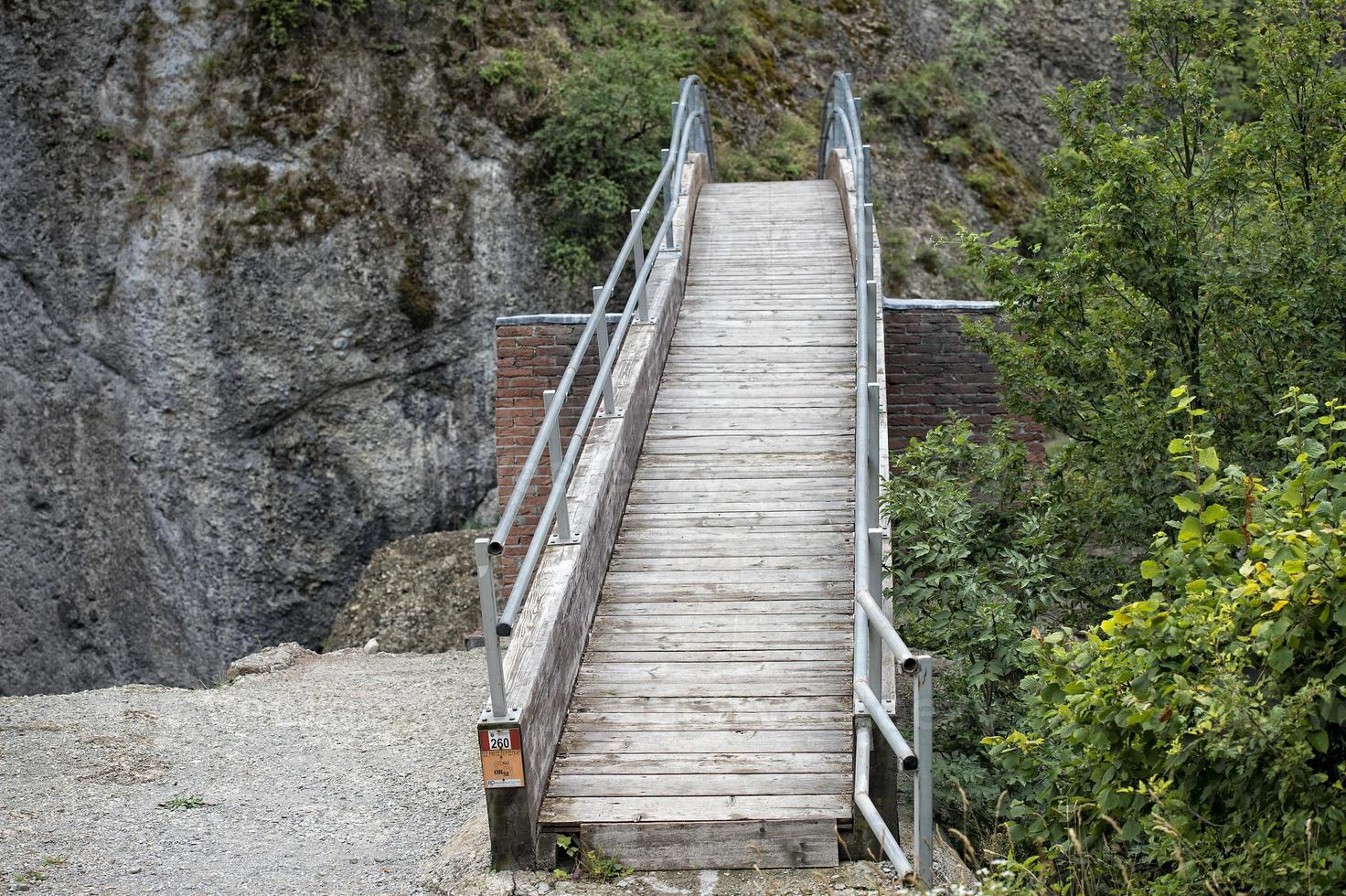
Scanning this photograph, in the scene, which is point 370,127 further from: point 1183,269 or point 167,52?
point 1183,269

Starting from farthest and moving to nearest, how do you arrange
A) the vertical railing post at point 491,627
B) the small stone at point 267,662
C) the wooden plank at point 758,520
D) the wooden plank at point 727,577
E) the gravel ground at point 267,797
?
the small stone at point 267,662, the wooden plank at point 758,520, the wooden plank at point 727,577, the gravel ground at point 267,797, the vertical railing post at point 491,627

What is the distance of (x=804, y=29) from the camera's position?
2027 centimetres

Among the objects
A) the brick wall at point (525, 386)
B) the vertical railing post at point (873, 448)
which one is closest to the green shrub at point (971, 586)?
the vertical railing post at point (873, 448)

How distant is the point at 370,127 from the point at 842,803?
12728 mm

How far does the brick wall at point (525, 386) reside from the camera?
9.95m

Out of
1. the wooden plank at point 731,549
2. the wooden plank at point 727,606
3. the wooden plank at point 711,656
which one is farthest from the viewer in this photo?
the wooden plank at point 731,549

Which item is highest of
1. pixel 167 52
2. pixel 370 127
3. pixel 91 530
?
pixel 167 52

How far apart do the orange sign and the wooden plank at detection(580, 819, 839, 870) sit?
50cm

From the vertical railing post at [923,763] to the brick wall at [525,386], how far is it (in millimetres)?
6076

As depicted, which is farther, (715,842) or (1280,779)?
(715,842)

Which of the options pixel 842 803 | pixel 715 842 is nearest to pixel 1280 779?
pixel 842 803

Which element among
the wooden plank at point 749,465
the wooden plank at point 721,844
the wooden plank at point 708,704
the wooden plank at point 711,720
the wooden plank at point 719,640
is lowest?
the wooden plank at point 721,844

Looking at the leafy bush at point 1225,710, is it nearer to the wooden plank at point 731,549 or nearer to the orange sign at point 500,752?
the orange sign at point 500,752

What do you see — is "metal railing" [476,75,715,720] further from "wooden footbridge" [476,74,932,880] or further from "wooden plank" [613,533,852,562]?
"wooden plank" [613,533,852,562]
